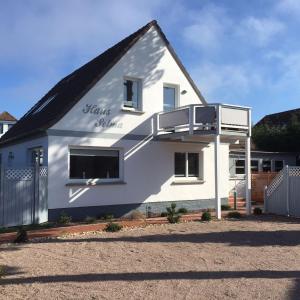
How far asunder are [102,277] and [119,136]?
1013 cm

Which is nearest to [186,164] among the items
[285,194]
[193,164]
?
[193,164]

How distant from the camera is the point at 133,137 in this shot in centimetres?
1811

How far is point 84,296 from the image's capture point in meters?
6.81

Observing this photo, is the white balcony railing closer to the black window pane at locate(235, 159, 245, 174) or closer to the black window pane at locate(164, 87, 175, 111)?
→ the black window pane at locate(164, 87, 175, 111)

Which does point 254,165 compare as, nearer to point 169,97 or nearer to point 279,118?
point 169,97

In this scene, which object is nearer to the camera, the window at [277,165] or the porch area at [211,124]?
the porch area at [211,124]

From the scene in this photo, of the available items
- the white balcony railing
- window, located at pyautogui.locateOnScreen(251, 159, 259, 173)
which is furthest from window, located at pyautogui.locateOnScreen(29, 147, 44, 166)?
window, located at pyautogui.locateOnScreen(251, 159, 259, 173)

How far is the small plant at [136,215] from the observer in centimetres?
1725

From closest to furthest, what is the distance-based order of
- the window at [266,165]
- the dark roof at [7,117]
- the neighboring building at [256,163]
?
the neighboring building at [256,163] < the window at [266,165] < the dark roof at [7,117]

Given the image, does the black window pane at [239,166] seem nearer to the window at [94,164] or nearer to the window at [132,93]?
the window at [132,93]

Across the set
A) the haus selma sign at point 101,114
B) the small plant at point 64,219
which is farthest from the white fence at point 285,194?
the small plant at point 64,219

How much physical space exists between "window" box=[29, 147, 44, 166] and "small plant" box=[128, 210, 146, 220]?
154 inches

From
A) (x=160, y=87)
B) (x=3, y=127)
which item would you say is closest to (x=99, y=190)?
(x=160, y=87)

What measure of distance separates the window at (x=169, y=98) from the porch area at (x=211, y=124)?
3.61 ft
